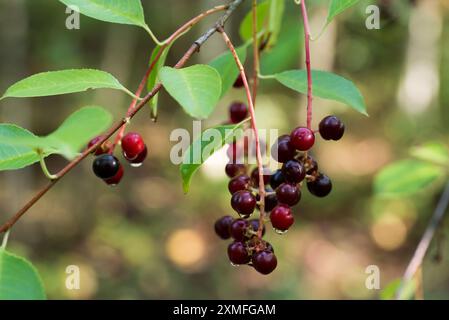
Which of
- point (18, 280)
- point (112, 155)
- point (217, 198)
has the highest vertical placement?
point (217, 198)

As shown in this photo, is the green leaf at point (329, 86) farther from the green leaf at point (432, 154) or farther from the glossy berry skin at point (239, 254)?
the green leaf at point (432, 154)

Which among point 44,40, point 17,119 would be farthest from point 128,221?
point 44,40

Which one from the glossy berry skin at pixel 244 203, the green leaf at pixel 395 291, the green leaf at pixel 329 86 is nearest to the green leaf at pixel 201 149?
the glossy berry skin at pixel 244 203

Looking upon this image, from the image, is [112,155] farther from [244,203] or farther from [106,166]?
[244,203]

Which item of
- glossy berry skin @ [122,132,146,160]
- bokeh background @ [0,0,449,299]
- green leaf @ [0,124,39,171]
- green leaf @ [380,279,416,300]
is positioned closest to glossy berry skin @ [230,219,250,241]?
glossy berry skin @ [122,132,146,160]

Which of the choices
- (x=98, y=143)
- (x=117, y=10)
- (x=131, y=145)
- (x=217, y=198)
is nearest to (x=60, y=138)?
(x=98, y=143)

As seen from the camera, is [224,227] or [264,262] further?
[224,227]

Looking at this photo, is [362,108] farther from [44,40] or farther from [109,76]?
→ [44,40]
